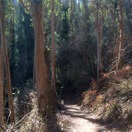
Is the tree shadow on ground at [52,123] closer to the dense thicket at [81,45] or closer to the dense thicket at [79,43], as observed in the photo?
the dense thicket at [81,45]

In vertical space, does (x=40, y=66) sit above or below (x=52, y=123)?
above

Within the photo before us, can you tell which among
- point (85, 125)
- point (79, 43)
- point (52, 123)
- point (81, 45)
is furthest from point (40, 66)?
point (79, 43)

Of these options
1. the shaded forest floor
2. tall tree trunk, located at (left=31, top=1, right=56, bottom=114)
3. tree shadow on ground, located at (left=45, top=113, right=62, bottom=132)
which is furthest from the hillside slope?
tall tree trunk, located at (left=31, top=1, right=56, bottom=114)

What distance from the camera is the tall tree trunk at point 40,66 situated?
1241 centimetres

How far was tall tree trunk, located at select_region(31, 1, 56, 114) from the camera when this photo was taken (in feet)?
40.7

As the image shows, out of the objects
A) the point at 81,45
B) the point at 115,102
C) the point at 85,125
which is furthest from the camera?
the point at 81,45

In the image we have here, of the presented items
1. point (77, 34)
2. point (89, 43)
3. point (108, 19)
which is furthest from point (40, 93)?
point (108, 19)

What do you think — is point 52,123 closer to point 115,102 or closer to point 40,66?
point 40,66

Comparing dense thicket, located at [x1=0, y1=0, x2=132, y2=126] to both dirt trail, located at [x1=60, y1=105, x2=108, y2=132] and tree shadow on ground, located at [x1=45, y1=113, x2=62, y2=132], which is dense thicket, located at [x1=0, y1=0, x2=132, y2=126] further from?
tree shadow on ground, located at [x1=45, y1=113, x2=62, y2=132]

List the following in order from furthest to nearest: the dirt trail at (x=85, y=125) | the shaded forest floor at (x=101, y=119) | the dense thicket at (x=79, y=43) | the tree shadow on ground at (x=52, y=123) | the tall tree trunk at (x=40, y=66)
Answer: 1. the dense thicket at (x=79, y=43)
2. the tall tree trunk at (x=40, y=66)
3. the dirt trail at (x=85, y=125)
4. the tree shadow on ground at (x=52, y=123)
5. the shaded forest floor at (x=101, y=119)

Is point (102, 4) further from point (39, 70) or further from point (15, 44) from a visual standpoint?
point (15, 44)

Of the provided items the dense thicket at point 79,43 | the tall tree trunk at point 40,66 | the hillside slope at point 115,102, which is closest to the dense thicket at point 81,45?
the dense thicket at point 79,43

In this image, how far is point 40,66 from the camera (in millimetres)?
12688

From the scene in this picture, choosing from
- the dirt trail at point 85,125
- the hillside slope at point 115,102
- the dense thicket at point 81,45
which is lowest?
the dirt trail at point 85,125
